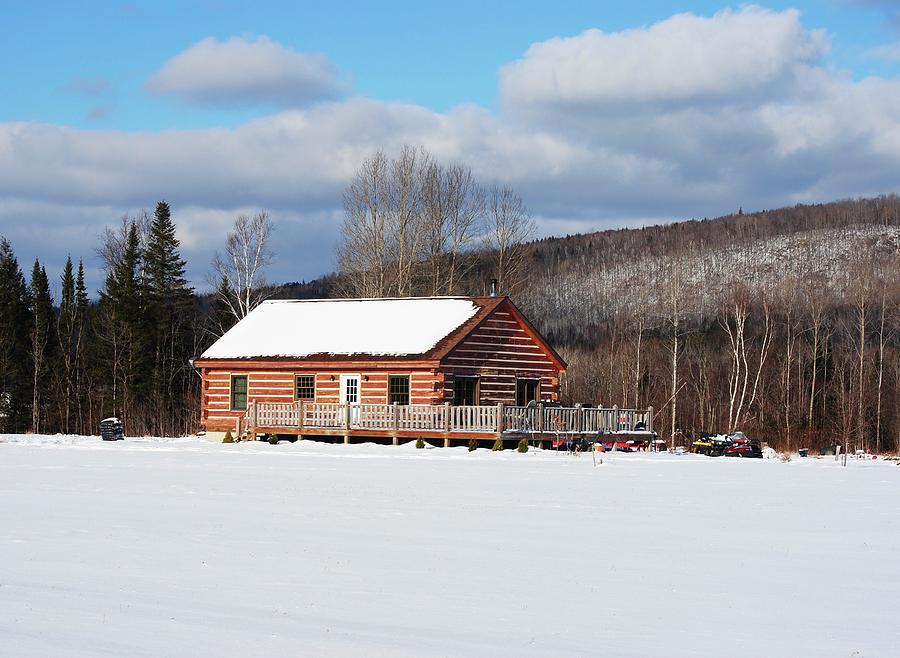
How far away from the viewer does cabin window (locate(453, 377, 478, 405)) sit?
Result: 43.2 metres

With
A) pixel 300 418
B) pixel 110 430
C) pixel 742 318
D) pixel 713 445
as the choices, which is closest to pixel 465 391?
pixel 300 418

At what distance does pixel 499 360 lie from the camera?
145 ft

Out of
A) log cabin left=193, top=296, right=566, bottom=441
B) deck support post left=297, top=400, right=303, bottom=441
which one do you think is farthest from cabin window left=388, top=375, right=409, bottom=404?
deck support post left=297, top=400, right=303, bottom=441

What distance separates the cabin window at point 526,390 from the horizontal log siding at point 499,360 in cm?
24

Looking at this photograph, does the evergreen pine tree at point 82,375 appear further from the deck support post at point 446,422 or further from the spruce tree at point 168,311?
the deck support post at point 446,422

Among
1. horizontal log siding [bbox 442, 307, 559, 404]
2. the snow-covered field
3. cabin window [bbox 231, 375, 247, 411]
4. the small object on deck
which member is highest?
horizontal log siding [bbox 442, 307, 559, 404]

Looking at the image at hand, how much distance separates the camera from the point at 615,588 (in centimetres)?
1183

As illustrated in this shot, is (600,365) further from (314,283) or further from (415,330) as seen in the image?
(314,283)

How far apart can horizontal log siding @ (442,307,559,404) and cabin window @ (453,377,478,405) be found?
0.75ft

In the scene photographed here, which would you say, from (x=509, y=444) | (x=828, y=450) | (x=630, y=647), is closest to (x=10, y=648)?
(x=630, y=647)

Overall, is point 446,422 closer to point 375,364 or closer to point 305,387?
point 375,364

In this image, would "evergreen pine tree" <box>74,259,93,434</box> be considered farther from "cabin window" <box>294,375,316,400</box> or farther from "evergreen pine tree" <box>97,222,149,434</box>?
"cabin window" <box>294,375,316,400</box>

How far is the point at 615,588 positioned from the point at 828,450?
40223 mm

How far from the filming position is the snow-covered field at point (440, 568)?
9.55m
